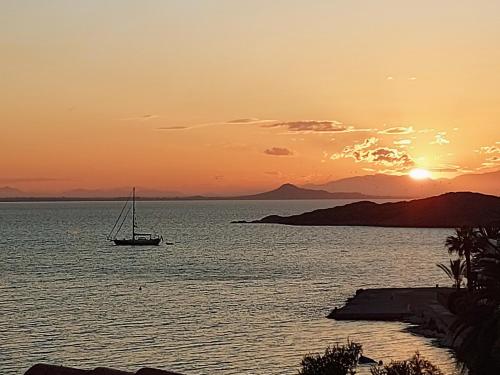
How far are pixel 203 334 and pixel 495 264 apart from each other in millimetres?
48361

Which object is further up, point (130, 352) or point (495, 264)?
point (495, 264)

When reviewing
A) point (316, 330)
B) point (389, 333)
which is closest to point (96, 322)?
point (316, 330)

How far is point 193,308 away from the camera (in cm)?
8719

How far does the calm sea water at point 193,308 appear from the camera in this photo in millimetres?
61656

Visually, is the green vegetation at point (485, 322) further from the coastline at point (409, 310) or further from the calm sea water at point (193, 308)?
the coastline at point (409, 310)

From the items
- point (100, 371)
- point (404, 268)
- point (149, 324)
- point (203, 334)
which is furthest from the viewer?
point (404, 268)

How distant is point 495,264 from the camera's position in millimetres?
25062

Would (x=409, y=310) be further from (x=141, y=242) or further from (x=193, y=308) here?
(x=141, y=242)

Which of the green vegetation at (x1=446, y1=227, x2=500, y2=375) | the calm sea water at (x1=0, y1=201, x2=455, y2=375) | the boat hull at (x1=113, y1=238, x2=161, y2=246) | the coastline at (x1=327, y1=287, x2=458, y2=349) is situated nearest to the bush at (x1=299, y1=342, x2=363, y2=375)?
the green vegetation at (x1=446, y1=227, x2=500, y2=375)

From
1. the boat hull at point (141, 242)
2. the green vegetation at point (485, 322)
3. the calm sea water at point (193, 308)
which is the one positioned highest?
the green vegetation at point (485, 322)

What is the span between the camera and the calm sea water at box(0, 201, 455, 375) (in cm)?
6166

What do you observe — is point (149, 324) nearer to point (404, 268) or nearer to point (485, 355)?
point (485, 355)

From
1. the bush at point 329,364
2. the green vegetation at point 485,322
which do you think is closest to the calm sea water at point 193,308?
the bush at point 329,364

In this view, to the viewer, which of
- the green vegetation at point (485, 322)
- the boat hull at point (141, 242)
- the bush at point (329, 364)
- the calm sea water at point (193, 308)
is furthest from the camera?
the boat hull at point (141, 242)
